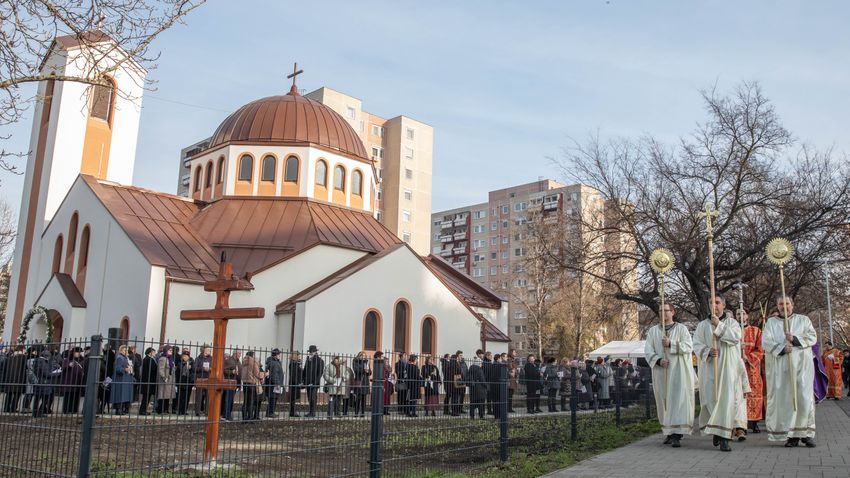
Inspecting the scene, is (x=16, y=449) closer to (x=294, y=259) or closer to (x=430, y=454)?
(x=430, y=454)

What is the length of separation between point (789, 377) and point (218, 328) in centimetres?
807

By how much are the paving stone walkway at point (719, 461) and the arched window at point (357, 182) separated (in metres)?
21.9

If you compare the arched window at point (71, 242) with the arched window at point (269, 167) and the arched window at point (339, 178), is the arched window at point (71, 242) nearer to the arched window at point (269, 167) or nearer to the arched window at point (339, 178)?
the arched window at point (269, 167)

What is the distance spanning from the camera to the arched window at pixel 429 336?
26625 mm

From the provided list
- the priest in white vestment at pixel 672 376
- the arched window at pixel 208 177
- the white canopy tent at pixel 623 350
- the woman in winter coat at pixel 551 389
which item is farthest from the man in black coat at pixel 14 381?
the white canopy tent at pixel 623 350

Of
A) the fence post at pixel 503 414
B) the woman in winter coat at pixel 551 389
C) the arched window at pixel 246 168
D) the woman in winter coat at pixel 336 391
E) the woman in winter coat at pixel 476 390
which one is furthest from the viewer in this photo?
the arched window at pixel 246 168

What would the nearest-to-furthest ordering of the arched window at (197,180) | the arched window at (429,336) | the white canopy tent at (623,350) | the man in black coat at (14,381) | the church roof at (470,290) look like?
the man in black coat at (14,381) < the arched window at (429,336) < the arched window at (197,180) < the white canopy tent at (623,350) < the church roof at (470,290)

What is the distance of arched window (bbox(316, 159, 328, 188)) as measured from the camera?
30.1 meters

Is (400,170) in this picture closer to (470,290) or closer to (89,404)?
(470,290)

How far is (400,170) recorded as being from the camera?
2621 inches

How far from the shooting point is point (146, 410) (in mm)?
6070

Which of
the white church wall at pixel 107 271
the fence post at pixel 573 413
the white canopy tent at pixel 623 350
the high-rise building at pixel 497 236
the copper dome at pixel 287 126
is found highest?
the high-rise building at pixel 497 236

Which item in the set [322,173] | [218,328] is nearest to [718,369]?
[218,328]

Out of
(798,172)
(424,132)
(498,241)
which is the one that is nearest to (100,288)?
(798,172)
